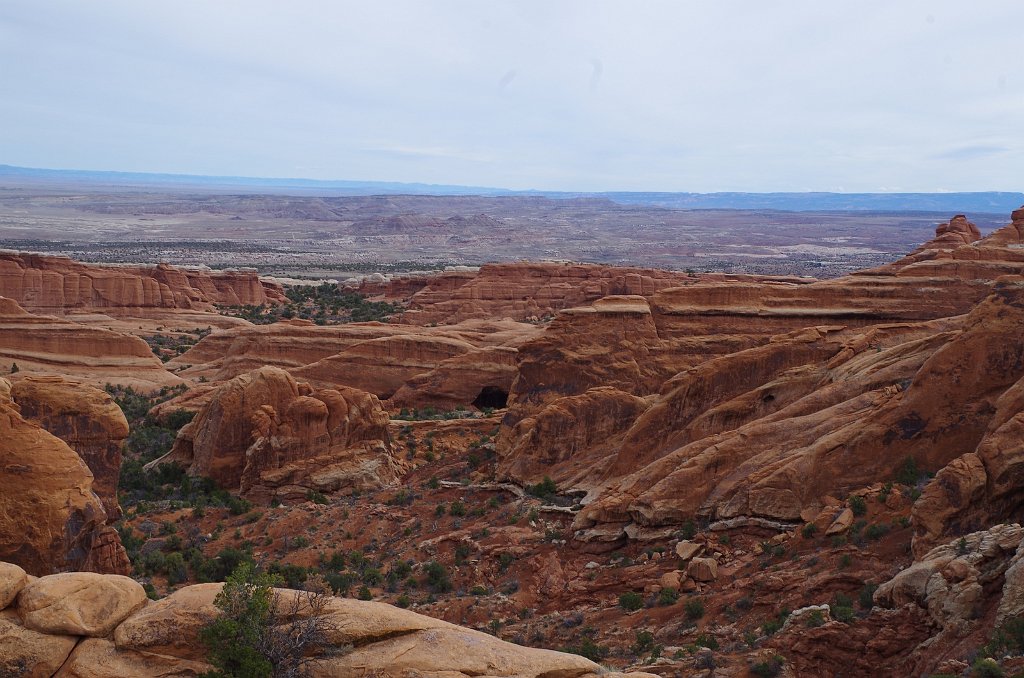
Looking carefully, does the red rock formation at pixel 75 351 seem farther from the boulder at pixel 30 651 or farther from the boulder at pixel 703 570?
the boulder at pixel 30 651

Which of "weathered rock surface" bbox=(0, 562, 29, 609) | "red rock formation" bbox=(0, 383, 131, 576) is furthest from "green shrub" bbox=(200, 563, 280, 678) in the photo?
"red rock formation" bbox=(0, 383, 131, 576)

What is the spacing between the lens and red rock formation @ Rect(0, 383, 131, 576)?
16.7 metres

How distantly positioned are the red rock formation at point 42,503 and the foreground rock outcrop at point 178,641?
5.45m

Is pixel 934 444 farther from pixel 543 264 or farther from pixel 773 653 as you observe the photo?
pixel 543 264

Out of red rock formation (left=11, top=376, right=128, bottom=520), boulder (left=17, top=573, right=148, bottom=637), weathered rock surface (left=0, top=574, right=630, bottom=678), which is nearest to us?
weathered rock surface (left=0, top=574, right=630, bottom=678)

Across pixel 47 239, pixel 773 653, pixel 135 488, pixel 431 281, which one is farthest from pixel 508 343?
pixel 47 239

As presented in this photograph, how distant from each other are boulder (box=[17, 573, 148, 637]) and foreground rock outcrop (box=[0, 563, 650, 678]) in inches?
0.5

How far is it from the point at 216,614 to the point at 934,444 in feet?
45.6

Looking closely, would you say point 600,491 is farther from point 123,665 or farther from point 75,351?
point 75,351

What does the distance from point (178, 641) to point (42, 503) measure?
25.2 ft

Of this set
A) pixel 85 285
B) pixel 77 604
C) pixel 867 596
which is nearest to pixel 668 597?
pixel 867 596

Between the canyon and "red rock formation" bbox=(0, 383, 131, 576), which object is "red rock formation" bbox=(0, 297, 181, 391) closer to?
the canyon

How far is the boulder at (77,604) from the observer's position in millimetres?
11383

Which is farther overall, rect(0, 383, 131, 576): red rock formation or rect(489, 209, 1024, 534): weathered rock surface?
rect(489, 209, 1024, 534): weathered rock surface
